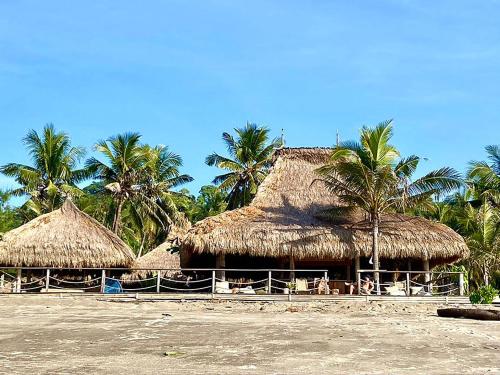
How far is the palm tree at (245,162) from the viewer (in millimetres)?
26656

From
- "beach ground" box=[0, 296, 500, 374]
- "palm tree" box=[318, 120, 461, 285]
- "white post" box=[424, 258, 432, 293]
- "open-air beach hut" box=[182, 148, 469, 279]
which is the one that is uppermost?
"palm tree" box=[318, 120, 461, 285]

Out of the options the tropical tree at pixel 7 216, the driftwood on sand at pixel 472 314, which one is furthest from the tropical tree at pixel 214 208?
the driftwood on sand at pixel 472 314

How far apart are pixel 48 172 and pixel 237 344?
19600 mm

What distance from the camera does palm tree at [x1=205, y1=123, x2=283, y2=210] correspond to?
87.5ft

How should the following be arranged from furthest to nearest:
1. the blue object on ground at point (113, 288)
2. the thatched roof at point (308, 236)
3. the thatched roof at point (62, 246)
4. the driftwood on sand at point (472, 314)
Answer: the thatched roof at point (62, 246), the thatched roof at point (308, 236), the blue object on ground at point (113, 288), the driftwood on sand at point (472, 314)

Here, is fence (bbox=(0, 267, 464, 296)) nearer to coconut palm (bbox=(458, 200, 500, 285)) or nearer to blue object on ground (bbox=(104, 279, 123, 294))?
blue object on ground (bbox=(104, 279, 123, 294))

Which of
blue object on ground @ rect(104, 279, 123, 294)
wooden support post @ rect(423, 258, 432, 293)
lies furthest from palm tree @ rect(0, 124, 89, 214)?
wooden support post @ rect(423, 258, 432, 293)

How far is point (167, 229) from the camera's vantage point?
26.9m

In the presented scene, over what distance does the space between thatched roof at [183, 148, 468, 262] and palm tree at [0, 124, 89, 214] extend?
9401 mm

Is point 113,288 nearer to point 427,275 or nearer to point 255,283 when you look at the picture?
point 255,283

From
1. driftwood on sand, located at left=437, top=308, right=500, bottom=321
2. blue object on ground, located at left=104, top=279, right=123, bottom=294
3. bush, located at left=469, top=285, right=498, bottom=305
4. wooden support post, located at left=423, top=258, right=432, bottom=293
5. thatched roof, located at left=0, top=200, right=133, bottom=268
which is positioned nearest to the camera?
driftwood on sand, located at left=437, top=308, right=500, bottom=321

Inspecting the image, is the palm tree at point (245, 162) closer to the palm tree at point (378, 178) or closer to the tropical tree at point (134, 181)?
the tropical tree at point (134, 181)

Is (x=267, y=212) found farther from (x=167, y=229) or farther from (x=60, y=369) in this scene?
(x=60, y=369)

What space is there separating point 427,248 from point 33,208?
53.8 feet
